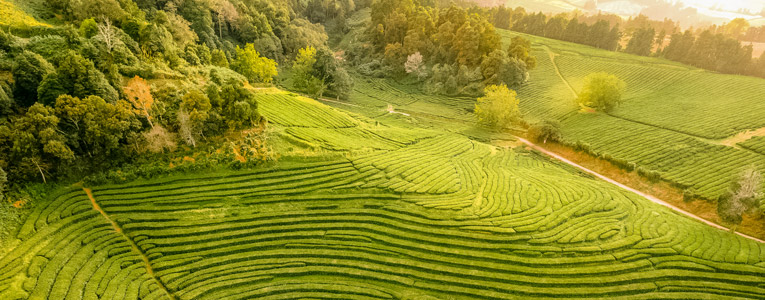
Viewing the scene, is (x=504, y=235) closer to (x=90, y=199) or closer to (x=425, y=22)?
(x=90, y=199)

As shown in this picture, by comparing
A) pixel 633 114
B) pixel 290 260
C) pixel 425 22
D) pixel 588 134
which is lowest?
pixel 290 260

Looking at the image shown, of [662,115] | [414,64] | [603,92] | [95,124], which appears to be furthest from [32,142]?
[662,115]

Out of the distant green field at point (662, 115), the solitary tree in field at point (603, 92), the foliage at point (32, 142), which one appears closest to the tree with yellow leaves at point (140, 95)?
the foliage at point (32, 142)

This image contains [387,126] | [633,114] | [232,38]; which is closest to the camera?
[387,126]

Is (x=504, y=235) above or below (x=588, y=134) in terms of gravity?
below

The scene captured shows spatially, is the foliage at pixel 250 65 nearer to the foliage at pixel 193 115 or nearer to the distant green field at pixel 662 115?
the foliage at pixel 193 115

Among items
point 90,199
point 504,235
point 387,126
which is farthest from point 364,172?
point 90,199
